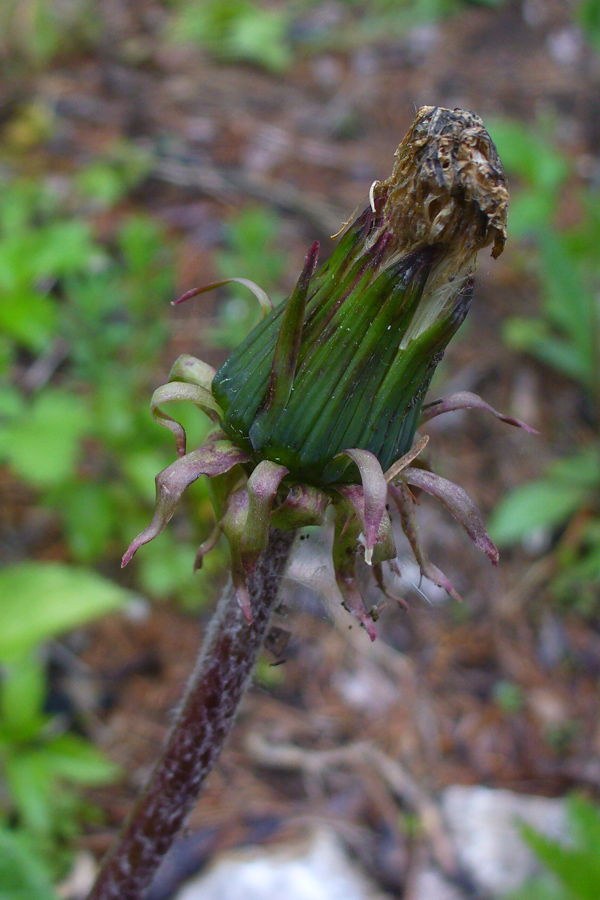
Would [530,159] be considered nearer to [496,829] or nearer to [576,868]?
[496,829]

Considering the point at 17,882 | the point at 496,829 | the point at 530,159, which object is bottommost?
the point at 496,829

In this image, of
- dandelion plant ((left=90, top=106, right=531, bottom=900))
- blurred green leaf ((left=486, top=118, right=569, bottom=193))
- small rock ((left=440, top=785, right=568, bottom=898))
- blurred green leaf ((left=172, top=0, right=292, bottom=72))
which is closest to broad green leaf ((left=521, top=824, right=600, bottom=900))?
small rock ((left=440, top=785, right=568, bottom=898))

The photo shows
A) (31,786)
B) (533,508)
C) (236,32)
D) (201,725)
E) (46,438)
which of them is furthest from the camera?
(236,32)

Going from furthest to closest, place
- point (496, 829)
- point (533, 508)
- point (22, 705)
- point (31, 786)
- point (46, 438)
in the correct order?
point (533, 508) < point (46, 438) < point (496, 829) < point (22, 705) < point (31, 786)

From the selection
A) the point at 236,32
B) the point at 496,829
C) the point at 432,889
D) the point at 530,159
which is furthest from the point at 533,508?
the point at 236,32

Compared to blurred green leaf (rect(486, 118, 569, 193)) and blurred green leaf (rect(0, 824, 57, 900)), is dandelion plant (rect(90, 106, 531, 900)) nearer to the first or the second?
blurred green leaf (rect(0, 824, 57, 900))

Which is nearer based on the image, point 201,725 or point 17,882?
point 201,725

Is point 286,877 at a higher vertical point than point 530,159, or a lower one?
lower
